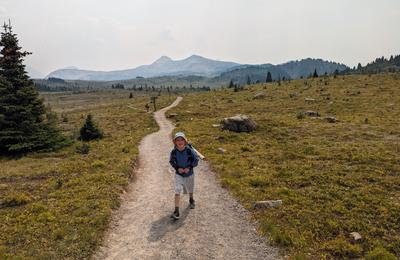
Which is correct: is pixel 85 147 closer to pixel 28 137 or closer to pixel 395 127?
pixel 28 137

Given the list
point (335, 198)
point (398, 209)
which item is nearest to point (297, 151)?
point (335, 198)

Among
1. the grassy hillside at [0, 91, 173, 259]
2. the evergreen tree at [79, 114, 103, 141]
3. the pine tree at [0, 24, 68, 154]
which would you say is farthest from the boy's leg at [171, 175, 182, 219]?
the evergreen tree at [79, 114, 103, 141]

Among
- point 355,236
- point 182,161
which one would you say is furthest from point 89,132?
point 355,236

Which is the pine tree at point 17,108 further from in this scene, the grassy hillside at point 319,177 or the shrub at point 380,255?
the shrub at point 380,255

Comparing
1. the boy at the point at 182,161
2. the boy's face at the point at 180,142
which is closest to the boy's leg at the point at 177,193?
the boy at the point at 182,161

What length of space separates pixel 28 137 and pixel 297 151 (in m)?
24.3

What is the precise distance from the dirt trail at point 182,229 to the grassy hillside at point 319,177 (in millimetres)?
832

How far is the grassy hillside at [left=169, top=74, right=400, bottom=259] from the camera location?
453 inches

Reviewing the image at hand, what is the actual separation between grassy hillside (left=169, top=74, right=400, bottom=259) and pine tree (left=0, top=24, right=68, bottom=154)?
15.0 metres

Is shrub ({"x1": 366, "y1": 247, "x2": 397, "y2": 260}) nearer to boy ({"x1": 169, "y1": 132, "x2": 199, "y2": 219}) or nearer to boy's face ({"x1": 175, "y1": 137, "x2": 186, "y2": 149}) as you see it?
boy ({"x1": 169, "y1": 132, "x2": 199, "y2": 219})

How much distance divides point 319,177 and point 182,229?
31.1 ft

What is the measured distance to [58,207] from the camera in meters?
15.1

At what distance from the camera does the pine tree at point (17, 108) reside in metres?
29.3

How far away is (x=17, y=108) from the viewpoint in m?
29.5
